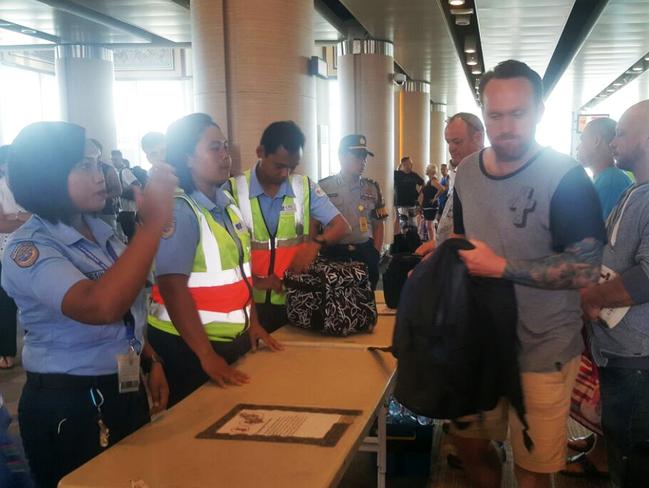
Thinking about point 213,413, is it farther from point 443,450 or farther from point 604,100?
point 604,100

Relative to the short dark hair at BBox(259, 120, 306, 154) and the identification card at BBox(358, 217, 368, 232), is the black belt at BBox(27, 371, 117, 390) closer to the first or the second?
the short dark hair at BBox(259, 120, 306, 154)

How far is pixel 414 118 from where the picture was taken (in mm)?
15555

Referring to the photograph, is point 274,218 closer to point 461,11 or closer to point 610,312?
point 610,312

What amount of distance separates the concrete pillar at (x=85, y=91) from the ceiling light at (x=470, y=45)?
7.28 metres

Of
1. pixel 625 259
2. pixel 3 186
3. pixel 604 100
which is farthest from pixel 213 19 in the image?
A: pixel 604 100

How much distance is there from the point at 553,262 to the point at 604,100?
23389 millimetres

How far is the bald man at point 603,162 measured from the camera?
3242mm

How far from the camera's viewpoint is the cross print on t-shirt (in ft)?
5.59

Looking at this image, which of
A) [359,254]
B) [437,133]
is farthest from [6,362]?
[437,133]

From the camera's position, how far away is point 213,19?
4.54m

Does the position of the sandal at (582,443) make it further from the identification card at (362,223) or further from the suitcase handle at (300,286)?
the identification card at (362,223)

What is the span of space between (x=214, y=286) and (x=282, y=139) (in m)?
1.05

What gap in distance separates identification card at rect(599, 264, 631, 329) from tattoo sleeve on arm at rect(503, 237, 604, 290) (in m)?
0.55

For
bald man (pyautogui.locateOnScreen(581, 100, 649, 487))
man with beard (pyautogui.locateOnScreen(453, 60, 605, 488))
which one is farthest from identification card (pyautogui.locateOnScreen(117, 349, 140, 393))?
bald man (pyautogui.locateOnScreen(581, 100, 649, 487))
